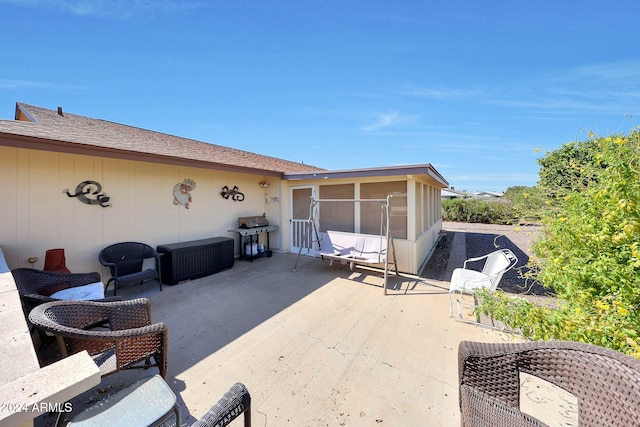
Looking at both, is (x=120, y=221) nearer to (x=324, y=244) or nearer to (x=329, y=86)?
(x=324, y=244)

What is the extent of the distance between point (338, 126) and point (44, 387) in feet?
38.1

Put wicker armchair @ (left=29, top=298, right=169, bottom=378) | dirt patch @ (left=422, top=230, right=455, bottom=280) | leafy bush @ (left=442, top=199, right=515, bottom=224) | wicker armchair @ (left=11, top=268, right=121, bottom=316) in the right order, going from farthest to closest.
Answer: leafy bush @ (left=442, top=199, right=515, bottom=224) → dirt patch @ (left=422, top=230, right=455, bottom=280) → wicker armchair @ (left=11, top=268, right=121, bottom=316) → wicker armchair @ (left=29, top=298, right=169, bottom=378)

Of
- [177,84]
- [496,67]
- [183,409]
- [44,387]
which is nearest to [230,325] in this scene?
[183,409]

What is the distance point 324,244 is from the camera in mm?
6398

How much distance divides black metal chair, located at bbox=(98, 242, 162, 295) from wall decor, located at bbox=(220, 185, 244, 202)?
2.30 meters

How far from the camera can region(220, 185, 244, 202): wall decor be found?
685 centimetres

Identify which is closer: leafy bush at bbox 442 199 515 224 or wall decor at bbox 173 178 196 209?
wall decor at bbox 173 178 196 209

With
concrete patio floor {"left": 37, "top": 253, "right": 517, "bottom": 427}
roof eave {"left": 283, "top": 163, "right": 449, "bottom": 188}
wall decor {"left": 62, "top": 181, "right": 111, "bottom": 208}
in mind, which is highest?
roof eave {"left": 283, "top": 163, "right": 449, "bottom": 188}

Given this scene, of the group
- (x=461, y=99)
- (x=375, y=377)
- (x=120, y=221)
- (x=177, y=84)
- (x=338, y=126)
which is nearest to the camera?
(x=375, y=377)

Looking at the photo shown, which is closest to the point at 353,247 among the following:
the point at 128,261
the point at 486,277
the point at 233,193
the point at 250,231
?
the point at 486,277

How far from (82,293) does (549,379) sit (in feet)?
15.5

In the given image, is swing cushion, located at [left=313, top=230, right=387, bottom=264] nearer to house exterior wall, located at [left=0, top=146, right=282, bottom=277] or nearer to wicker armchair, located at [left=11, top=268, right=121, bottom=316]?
house exterior wall, located at [left=0, top=146, right=282, bottom=277]

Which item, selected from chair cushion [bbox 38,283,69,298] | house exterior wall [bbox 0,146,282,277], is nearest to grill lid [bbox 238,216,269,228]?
house exterior wall [bbox 0,146,282,277]

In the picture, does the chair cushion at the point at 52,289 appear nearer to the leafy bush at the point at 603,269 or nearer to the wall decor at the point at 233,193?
the wall decor at the point at 233,193
